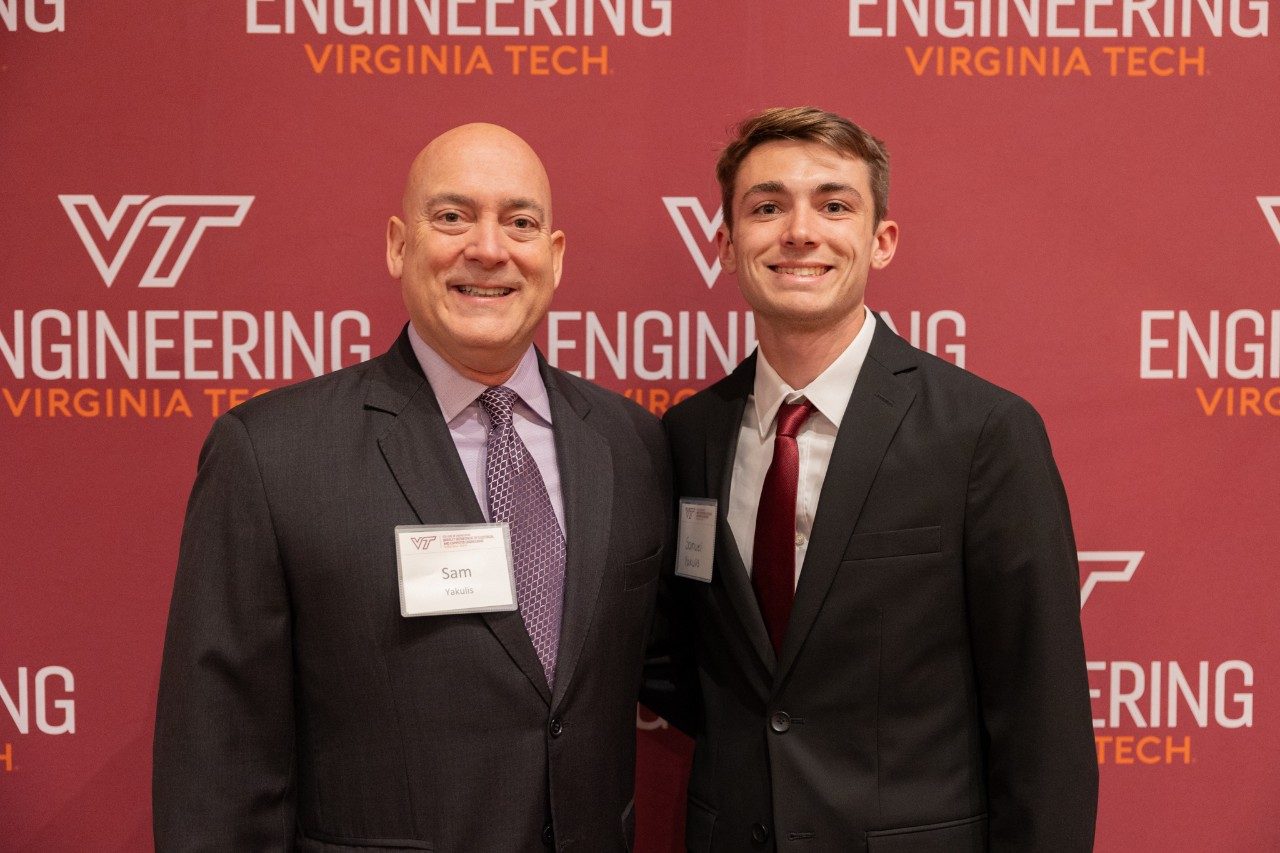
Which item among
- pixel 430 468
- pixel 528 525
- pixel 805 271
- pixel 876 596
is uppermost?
pixel 805 271

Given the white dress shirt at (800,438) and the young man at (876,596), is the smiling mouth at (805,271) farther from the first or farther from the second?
the white dress shirt at (800,438)

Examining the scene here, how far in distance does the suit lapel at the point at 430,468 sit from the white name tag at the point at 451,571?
0.07 feet

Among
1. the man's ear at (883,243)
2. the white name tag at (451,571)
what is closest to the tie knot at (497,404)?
the white name tag at (451,571)

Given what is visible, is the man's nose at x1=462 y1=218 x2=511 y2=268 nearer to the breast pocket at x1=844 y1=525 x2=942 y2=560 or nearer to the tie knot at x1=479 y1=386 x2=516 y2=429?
the tie knot at x1=479 y1=386 x2=516 y2=429

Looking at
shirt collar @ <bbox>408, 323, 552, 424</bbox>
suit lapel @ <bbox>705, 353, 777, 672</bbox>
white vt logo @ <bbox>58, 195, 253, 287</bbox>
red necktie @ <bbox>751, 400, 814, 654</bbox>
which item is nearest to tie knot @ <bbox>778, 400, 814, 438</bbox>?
red necktie @ <bbox>751, 400, 814, 654</bbox>

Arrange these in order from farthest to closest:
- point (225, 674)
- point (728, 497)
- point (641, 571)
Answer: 1. point (728, 497)
2. point (641, 571)
3. point (225, 674)

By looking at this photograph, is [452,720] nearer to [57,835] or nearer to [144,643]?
[144,643]

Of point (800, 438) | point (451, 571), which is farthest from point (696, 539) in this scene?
point (451, 571)

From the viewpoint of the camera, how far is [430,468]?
5.74ft

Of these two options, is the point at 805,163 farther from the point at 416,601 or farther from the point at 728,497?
the point at 416,601

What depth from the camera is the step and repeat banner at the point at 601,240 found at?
242cm

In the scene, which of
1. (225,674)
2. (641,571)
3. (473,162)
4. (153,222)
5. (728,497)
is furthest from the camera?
(153,222)

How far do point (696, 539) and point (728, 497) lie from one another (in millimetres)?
104

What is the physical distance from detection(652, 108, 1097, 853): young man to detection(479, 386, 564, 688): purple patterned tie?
347 mm
